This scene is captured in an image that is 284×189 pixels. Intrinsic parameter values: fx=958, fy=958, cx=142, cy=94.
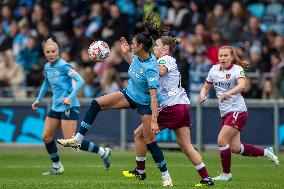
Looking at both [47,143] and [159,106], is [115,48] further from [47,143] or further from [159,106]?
[159,106]

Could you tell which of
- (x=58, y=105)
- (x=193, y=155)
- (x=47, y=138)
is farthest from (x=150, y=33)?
(x=47, y=138)

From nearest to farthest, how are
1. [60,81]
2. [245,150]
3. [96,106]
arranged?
[96,106] → [245,150] → [60,81]

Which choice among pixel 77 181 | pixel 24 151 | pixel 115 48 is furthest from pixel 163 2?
pixel 77 181

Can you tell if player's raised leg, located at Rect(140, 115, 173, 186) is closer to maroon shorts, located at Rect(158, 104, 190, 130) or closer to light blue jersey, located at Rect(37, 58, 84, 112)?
maroon shorts, located at Rect(158, 104, 190, 130)

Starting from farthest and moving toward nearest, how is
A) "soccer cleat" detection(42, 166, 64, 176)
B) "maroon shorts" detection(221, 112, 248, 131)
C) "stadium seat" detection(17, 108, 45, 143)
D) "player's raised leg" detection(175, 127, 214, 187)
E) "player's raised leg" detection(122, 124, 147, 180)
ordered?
"stadium seat" detection(17, 108, 45, 143) → "soccer cleat" detection(42, 166, 64, 176) → "maroon shorts" detection(221, 112, 248, 131) → "player's raised leg" detection(122, 124, 147, 180) → "player's raised leg" detection(175, 127, 214, 187)

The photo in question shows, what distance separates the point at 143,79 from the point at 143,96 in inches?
10.1

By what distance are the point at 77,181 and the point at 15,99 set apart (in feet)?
29.8

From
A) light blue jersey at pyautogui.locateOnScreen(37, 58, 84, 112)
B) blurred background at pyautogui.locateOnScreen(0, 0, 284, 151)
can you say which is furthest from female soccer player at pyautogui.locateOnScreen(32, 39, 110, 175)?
blurred background at pyautogui.locateOnScreen(0, 0, 284, 151)

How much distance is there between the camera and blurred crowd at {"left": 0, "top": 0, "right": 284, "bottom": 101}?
912 inches

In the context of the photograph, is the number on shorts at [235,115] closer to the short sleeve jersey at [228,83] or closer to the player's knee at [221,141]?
the short sleeve jersey at [228,83]

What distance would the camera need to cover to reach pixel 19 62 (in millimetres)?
25875

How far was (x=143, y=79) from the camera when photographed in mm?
13258

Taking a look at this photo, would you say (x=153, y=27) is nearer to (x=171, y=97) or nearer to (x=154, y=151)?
(x=171, y=97)

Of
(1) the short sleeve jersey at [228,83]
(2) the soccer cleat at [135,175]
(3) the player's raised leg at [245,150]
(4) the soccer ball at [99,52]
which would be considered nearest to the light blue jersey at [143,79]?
(4) the soccer ball at [99,52]
